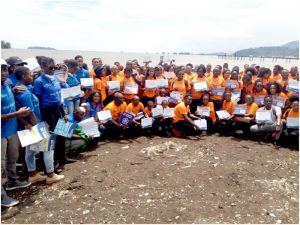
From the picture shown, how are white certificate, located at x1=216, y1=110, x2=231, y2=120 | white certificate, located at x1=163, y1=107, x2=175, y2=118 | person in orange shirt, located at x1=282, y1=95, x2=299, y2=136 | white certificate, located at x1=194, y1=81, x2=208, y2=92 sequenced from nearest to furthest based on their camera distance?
person in orange shirt, located at x1=282, y1=95, x2=299, y2=136, white certificate, located at x1=163, y1=107, x2=175, y2=118, white certificate, located at x1=216, y1=110, x2=231, y2=120, white certificate, located at x1=194, y1=81, x2=208, y2=92

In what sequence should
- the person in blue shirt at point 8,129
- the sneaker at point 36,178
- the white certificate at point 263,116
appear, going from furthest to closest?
the white certificate at point 263,116, the sneaker at point 36,178, the person in blue shirt at point 8,129

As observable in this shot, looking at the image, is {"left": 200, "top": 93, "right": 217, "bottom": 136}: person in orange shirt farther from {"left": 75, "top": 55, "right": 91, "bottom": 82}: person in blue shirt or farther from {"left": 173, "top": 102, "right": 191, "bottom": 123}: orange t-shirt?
{"left": 75, "top": 55, "right": 91, "bottom": 82}: person in blue shirt

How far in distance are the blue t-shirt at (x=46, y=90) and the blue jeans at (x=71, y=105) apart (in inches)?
44.5

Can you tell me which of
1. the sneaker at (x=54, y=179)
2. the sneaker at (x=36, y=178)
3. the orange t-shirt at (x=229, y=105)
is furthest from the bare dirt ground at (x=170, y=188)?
the orange t-shirt at (x=229, y=105)

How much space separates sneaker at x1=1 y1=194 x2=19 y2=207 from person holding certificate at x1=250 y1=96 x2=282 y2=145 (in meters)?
6.08

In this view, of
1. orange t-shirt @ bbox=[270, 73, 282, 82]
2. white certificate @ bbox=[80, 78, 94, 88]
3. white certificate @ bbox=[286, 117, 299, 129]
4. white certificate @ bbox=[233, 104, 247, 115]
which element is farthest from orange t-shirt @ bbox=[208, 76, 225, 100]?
white certificate @ bbox=[80, 78, 94, 88]

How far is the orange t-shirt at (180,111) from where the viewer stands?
8.71m

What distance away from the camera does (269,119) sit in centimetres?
828

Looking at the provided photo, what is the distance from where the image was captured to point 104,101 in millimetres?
9195

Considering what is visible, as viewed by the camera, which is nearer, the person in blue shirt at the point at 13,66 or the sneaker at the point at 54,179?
the person in blue shirt at the point at 13,66

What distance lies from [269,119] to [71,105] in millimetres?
5001

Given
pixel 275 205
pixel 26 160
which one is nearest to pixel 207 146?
pixel 275 205

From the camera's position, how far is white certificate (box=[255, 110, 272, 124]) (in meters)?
8.28

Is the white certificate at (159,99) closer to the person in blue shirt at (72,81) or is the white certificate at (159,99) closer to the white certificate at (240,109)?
the white certificate at (240,109)
